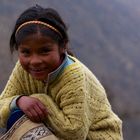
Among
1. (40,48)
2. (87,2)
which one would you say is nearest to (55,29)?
(40,48)

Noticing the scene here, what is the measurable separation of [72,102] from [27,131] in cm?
20

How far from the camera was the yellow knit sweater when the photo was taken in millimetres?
1816

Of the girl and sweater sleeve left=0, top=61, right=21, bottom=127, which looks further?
sweater sleeve left=0, top=61, right=21, bottom=127

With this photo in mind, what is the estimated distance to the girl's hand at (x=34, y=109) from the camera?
1.84m

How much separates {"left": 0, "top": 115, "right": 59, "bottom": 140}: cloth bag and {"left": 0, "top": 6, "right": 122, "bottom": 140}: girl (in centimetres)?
2

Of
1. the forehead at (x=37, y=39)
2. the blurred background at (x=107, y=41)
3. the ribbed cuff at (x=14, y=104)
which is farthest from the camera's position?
the blurred background at (x=107, y=41)

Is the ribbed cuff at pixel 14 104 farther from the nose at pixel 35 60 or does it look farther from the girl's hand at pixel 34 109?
the nose at pixel 35 60

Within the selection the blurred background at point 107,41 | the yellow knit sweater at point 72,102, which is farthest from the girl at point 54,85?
the blurred background at point 107,41

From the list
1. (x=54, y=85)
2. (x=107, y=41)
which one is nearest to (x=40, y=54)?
(x=54, y=85)

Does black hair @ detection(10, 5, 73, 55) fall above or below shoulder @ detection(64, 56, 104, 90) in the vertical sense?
above

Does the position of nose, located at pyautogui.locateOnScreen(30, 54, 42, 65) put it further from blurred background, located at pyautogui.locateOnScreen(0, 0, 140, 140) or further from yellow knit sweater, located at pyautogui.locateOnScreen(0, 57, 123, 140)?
blurred background, located at pyautogui.locateOnScreen(0, 0, 140, 140)

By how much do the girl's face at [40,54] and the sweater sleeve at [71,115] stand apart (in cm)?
10

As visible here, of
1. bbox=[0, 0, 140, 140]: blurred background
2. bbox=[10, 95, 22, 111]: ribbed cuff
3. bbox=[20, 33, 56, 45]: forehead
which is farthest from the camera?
bbox=[0, 0, 140, 140]: blurred background

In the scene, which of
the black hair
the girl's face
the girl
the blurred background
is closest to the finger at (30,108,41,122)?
the girl
